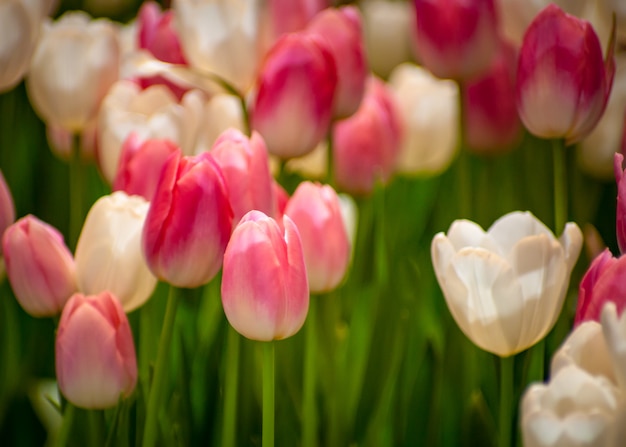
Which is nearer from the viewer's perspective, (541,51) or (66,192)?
(541,51)

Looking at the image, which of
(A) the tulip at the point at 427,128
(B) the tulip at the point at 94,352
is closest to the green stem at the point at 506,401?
(B) the tulip at the point at 94,352

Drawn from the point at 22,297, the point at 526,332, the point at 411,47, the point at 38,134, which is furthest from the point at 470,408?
the point at 411,47

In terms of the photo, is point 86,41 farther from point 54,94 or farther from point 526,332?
point 526,332

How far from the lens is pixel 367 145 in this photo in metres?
0.93

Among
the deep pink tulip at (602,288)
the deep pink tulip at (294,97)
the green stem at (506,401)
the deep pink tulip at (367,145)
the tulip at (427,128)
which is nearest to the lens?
the deep pink tulip at (602,288)

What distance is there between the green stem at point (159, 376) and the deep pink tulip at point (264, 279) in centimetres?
7

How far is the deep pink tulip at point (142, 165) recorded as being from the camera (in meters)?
0.66

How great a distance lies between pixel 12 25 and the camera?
71cm

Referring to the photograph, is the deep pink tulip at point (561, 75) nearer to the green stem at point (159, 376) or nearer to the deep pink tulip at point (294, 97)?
the deep pink tulip at point (294, 97)

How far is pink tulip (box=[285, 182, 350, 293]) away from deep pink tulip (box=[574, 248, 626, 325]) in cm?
20

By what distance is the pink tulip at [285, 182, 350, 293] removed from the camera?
66 centimetres

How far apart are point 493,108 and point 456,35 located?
0.74ft

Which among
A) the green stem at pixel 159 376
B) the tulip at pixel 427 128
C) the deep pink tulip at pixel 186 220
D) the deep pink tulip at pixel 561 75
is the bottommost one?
the tulip at pixel 427 128

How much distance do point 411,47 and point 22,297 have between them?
1.00 meters
